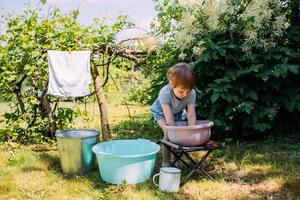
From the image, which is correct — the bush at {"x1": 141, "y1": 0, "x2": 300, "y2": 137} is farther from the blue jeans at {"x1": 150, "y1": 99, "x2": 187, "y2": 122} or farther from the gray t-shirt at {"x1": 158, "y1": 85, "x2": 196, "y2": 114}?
the gray t-shirt at {"x1": 158, "y1": 85, "x2": 196, "y2": 114}

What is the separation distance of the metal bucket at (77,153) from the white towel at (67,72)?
85 centimetres

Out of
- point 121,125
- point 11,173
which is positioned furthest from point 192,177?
point 121,125

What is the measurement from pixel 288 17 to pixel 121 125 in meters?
3.39

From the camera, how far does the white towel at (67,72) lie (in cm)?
→ 489

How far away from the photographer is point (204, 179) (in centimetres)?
379

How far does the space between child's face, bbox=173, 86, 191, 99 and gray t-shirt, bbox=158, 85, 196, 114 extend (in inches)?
2.3

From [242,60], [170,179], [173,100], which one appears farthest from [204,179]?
[242,60]

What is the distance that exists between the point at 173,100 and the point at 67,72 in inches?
66.0

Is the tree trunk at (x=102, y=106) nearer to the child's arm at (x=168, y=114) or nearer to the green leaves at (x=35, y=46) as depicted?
the green leaves at (x=35, y=46)

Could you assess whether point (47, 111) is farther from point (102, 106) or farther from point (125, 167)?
point (125, 167)

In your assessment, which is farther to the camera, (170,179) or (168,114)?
(168,114)

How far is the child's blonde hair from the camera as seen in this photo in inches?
140

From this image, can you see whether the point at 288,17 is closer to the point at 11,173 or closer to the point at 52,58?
the point at 52,58

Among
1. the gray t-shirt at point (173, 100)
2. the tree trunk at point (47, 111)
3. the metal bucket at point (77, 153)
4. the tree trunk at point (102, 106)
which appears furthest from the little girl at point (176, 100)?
the tree trunk at point (47, 111)
